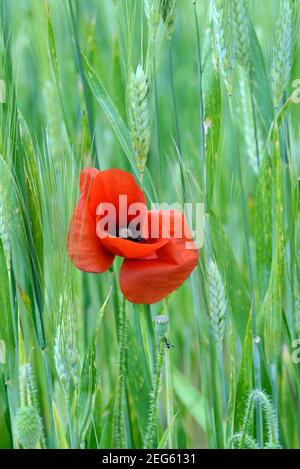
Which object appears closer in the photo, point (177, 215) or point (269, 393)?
point (177, 215)

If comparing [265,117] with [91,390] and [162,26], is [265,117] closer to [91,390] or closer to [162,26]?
[162,26]

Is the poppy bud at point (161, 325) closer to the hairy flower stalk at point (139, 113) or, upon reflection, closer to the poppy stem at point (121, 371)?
the poppy stem at point (121, 371)

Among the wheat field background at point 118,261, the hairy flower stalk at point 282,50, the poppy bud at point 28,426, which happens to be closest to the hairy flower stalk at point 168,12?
the wheat field background at point 118,261

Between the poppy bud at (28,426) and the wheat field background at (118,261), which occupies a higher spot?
the wheat field background at (118,261)

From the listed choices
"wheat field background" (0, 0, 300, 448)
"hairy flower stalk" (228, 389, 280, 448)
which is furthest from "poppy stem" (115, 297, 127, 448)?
"hairy flower stalk" (228, 389, 280, 448)

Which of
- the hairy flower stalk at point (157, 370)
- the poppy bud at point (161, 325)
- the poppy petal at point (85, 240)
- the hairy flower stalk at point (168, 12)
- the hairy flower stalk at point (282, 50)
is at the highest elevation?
the hairy flower stalk at point (168, 12)

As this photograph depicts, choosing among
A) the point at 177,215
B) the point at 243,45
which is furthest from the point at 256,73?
the point at 177,215
